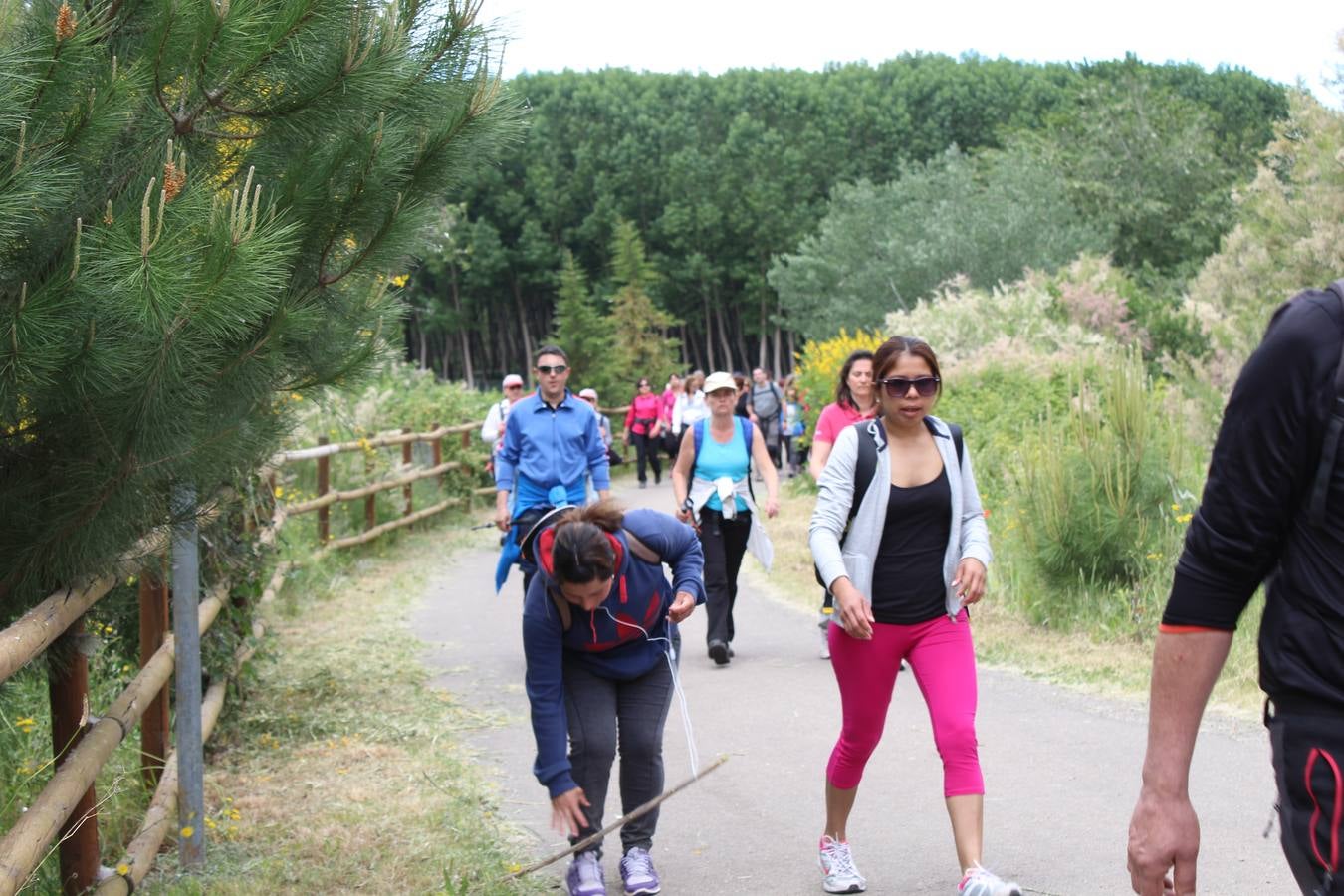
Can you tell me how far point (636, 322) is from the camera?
65.1 meters

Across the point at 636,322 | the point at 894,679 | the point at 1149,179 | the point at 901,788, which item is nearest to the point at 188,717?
the point at 894,679

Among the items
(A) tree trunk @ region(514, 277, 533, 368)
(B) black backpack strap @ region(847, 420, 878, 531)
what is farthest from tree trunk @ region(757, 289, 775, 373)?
(B) black backpack strap @ region(847, 420, 878, 531)

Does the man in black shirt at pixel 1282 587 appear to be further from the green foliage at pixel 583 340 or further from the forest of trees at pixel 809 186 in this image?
the forest of trees at pixel 809 186

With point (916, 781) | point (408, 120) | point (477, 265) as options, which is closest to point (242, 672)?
point (916, 781)

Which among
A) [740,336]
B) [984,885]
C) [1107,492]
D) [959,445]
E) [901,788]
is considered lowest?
[901,788]

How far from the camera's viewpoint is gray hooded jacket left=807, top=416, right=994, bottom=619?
5.02 metres

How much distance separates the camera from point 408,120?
4.71 meters

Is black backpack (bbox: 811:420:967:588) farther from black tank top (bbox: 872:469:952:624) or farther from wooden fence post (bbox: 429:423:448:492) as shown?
wooden fence post (bbox: 429:423:448:492)

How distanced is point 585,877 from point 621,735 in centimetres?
51

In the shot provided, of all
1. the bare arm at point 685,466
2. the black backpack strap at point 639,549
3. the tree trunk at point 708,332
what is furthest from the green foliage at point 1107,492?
the tree trunk at point 708,332

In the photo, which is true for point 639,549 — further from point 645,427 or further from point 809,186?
point 809,186

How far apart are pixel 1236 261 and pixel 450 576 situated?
959 inches

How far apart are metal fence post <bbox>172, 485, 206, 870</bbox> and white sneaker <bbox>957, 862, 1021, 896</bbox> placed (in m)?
2.70

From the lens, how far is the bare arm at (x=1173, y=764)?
7.87ft
